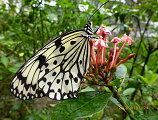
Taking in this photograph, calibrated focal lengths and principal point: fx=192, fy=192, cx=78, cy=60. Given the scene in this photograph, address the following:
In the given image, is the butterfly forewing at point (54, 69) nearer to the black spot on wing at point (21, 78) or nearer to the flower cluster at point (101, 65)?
the black spot on wing at point (21, 78)

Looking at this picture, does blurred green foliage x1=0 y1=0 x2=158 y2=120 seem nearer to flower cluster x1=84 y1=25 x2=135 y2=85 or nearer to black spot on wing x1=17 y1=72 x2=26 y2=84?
black spot on wing x1=17 y1=72 x2=26 y2=84

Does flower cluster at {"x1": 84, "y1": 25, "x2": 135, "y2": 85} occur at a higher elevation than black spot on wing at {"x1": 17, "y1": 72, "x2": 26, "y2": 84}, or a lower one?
higher

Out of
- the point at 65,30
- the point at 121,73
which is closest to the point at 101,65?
the point at 121,73

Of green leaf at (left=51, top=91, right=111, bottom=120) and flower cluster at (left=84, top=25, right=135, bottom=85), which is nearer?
green leaf at (left=51, top=91, right=111, bottom=120)

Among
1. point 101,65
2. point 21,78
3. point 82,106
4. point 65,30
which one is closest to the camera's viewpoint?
point 82,106

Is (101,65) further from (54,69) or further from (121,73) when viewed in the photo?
(54,69)

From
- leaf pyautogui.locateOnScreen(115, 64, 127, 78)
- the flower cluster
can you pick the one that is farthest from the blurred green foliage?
the flower cluster

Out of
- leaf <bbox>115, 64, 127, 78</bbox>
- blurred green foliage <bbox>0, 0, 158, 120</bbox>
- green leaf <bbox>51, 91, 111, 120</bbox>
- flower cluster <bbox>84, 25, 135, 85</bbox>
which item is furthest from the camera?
blurred green foliage <bbox>0, 0, 158, 120</bbox>

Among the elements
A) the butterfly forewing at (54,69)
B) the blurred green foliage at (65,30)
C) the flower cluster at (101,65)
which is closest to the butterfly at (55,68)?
the butterfly forewing at (54,69)
